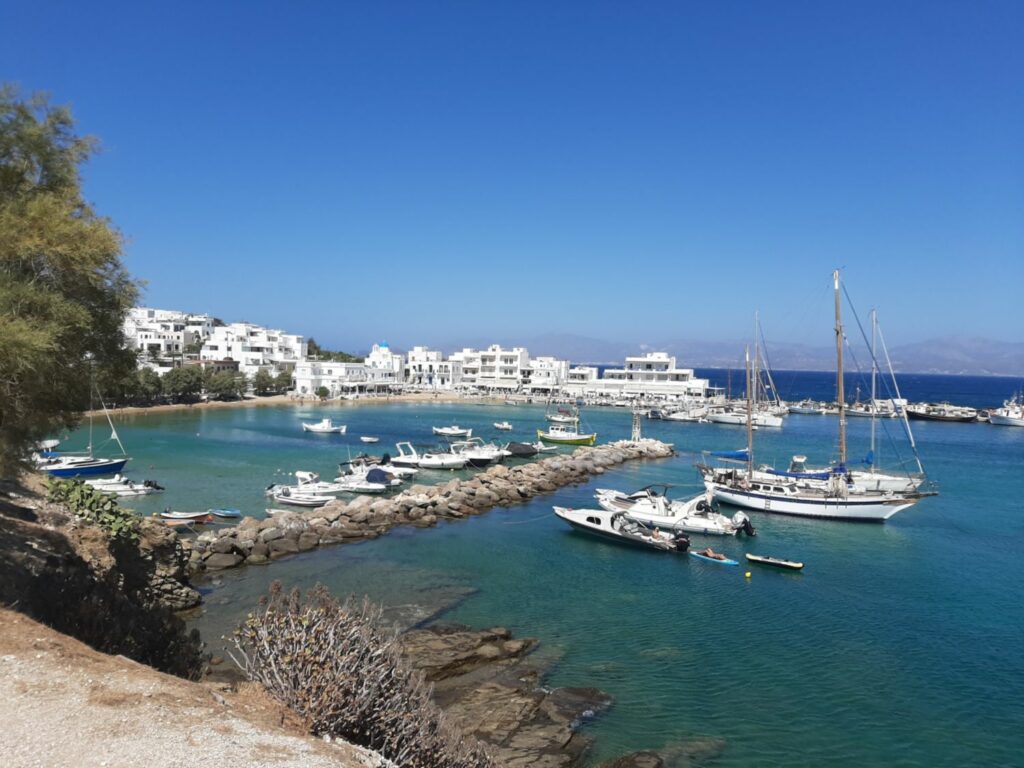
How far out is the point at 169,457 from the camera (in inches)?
1750

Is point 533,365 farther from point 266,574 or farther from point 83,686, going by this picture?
point 83,686

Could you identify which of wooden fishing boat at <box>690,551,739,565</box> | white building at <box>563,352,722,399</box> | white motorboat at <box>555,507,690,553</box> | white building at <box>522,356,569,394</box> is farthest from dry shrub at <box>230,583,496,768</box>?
white building at <box>522,356,569,394</box>

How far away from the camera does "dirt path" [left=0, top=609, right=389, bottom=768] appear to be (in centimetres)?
595

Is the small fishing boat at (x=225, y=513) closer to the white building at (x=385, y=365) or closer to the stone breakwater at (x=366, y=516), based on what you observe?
the stone breakwater at (x=366, y=516)

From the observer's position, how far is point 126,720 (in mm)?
6477

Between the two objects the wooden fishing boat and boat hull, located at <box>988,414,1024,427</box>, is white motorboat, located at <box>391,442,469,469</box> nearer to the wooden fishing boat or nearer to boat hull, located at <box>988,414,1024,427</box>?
the wooden fishing boat

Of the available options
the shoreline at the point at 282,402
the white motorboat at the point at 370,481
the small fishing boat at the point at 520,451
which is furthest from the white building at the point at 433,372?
the white motorboat at the point at 370,481

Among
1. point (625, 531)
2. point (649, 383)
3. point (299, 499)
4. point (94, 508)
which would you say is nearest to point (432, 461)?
point (299, 499)

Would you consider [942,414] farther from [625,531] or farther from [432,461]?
[625,531]

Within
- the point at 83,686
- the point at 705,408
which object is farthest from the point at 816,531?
the point at 705,408

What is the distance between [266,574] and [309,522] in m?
5.13

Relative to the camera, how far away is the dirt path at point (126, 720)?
19.5ft

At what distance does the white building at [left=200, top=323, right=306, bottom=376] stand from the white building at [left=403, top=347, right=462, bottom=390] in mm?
19804

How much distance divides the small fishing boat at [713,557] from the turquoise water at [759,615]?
1.37 feet
